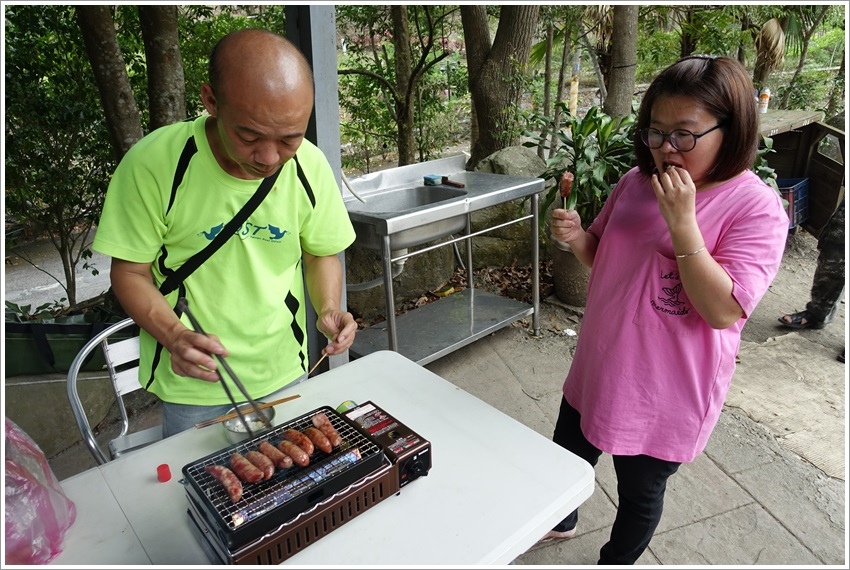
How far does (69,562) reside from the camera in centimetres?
108

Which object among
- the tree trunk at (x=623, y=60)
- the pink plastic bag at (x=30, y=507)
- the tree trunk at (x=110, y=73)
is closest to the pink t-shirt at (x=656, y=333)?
the pink plastic bag at (x=30, y=507)

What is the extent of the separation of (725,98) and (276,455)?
138cm

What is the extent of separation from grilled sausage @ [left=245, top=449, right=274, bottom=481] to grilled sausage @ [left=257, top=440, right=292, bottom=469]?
12mm

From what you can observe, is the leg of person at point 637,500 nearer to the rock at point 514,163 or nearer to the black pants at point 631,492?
the black pants at point 631,492

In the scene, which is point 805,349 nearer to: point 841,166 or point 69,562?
point 841,166

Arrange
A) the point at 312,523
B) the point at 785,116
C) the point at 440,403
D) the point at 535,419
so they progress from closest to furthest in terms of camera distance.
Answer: the point at 312,523, the point at 440,403, the point at 535,419, the point at 785,116

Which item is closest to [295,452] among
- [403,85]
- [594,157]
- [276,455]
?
[276,455]

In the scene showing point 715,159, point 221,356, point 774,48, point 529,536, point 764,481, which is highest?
point 774,48

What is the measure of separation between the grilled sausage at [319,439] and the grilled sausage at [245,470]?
139 millimetres

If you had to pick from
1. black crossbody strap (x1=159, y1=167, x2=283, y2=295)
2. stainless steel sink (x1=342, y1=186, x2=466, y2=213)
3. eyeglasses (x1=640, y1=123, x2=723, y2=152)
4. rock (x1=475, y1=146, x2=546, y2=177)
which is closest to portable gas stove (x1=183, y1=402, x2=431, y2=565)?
black crossbody strap (x1=159, y1=167, x2=283, y2=295)

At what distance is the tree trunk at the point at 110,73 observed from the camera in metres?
3.12

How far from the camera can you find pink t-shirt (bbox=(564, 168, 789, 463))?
4.77 feet

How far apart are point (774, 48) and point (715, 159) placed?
796cm

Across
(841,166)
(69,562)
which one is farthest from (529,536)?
(841,166)
